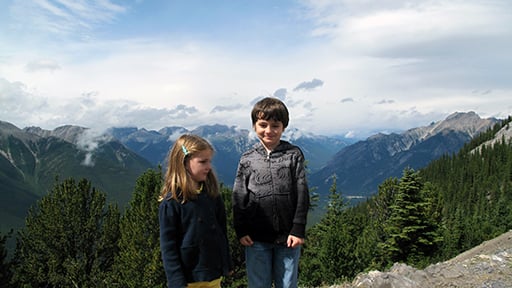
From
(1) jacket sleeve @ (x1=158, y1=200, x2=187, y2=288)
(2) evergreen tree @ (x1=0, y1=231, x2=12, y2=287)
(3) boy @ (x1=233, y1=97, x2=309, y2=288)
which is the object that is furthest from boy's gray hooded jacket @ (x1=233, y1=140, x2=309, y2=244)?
(2) evergreen tree @ (x1=0, y1=231, x2=12, y2=287)

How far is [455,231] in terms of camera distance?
5378 centimetres

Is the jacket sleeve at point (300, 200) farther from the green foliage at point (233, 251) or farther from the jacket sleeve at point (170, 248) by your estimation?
the green foliage at point (233, 251)

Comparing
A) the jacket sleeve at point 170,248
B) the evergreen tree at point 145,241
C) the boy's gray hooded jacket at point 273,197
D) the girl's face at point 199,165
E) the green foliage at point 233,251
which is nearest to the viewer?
the jacket sleeve at point 170,248

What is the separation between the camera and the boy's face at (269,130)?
4855 mm

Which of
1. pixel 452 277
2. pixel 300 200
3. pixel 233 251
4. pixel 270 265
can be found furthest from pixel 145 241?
pixel 300 200

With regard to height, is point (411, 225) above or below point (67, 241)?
below

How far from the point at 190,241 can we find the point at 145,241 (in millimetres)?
17289

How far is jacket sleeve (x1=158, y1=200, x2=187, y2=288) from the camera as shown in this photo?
4.38 m

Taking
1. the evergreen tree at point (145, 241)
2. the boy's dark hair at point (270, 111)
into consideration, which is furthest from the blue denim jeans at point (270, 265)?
the evergreen tree at point (145, 241)

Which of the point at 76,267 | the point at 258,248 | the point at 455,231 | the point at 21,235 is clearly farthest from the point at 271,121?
the point at 455,231

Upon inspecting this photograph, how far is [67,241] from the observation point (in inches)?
1030

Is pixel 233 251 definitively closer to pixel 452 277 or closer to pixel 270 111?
pixel 452 277

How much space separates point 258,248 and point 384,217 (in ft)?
123

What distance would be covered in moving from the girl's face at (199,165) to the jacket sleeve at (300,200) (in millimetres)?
1152
